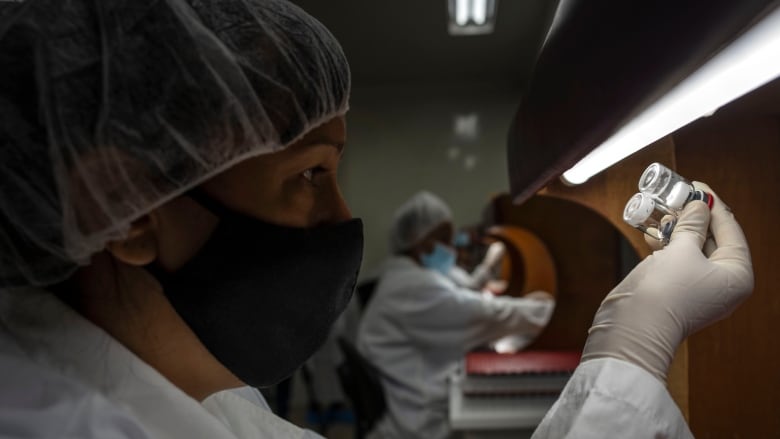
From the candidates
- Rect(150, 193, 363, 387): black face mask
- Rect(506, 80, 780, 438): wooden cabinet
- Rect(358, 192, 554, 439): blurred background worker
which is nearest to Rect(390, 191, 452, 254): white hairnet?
Rect(358, 192, 554, 439): blurred background worker

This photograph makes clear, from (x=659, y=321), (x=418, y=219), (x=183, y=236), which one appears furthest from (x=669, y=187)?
(x=418, y=219)

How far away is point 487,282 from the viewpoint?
3.45 m

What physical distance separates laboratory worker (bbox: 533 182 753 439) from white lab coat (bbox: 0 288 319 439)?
17.7 inches

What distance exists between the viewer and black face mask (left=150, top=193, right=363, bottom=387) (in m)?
0.66

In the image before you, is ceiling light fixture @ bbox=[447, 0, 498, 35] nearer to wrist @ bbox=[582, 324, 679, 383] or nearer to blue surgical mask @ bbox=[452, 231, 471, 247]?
blue surgical mask @ bbox=[452, 231, 471, 247]

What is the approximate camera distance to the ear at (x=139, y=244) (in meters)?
0.62

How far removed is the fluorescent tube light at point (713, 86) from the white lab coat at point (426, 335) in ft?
6.32

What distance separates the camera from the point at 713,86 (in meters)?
0.39

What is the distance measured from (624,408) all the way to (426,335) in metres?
2.00

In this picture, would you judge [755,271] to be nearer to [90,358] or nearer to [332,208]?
[332,208]

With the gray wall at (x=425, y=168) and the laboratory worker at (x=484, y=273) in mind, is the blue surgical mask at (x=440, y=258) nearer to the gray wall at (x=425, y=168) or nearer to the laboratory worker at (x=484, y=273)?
the laboratory worker at (x=484, y=273)

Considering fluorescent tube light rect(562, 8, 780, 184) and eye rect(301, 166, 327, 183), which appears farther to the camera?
→ eye rect(301, 166, 327, 183)

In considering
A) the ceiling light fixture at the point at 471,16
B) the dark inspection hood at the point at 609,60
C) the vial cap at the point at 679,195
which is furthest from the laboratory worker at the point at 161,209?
the ceiling light fixture at the point at 471,16

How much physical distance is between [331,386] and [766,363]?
109 inches
